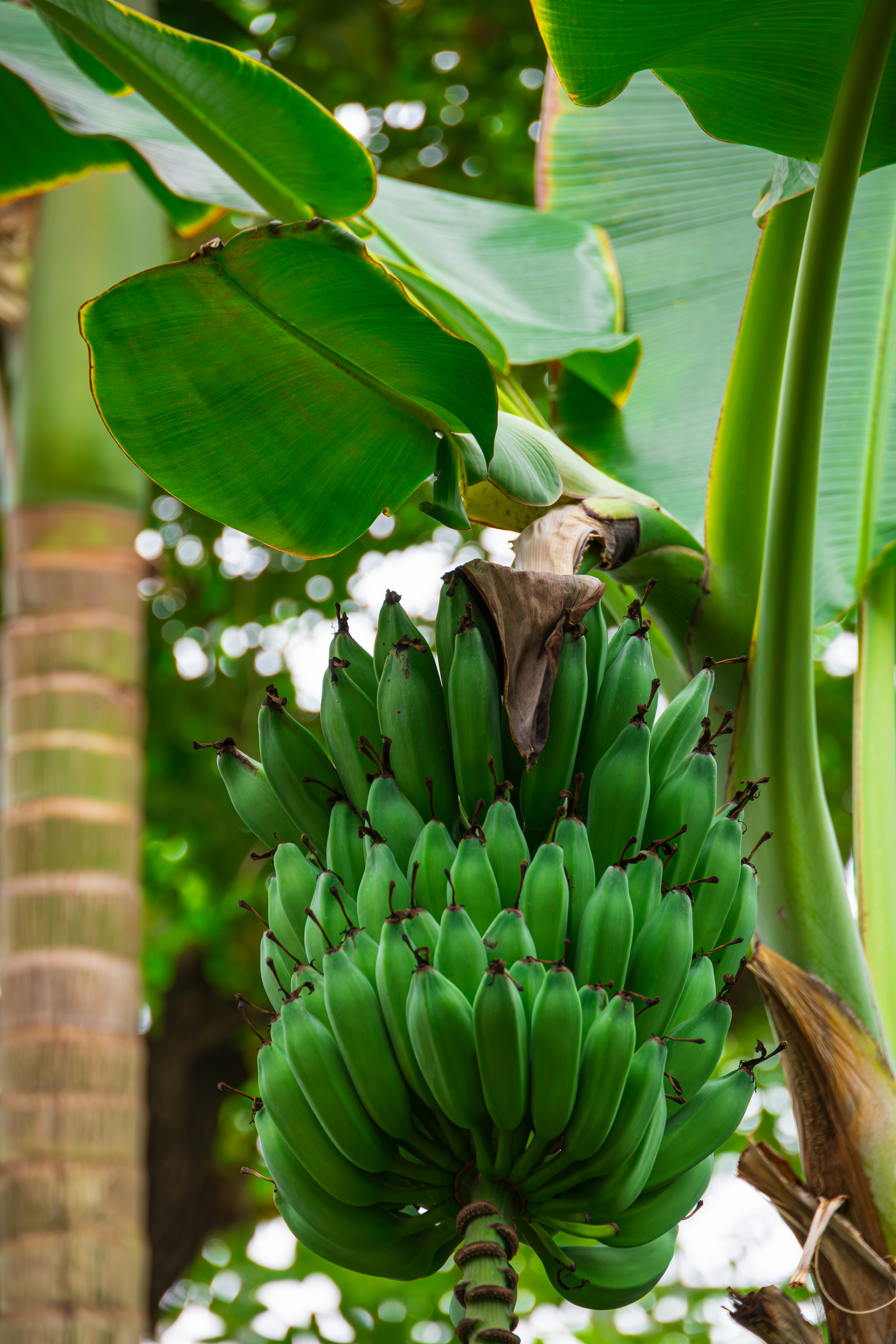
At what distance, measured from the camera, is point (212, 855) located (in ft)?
13.3

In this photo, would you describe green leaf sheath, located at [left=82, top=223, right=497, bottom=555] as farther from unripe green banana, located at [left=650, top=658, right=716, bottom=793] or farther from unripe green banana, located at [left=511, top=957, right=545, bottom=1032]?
unripe green banana, located at [left=511, top=957, right=545, bottom=1032]

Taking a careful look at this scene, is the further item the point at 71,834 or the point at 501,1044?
the point at 71,834

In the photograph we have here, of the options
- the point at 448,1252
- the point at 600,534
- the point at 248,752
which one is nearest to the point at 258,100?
the point at 600,534

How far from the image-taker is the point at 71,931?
213cm

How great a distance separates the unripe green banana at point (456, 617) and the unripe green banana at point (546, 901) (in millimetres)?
163

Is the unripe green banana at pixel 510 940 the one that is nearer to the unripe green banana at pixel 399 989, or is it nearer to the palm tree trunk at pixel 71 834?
the unripe green banana at pixel 399 989

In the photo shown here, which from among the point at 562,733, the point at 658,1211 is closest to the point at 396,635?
the point at 562,733

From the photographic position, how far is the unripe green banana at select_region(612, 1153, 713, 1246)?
86 cm

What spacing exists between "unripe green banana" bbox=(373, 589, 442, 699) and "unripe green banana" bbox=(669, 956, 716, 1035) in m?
0.29

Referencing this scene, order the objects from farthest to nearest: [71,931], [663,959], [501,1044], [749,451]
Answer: [71,931]
[749,451]
[663,959]
[501,1044]

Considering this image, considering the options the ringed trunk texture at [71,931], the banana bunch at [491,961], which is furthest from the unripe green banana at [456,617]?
the ringed trunk texture at [71,931]

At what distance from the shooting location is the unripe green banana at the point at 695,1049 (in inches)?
33.7

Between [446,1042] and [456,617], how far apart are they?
33 cm

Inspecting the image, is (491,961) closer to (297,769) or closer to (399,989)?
(399,989)
